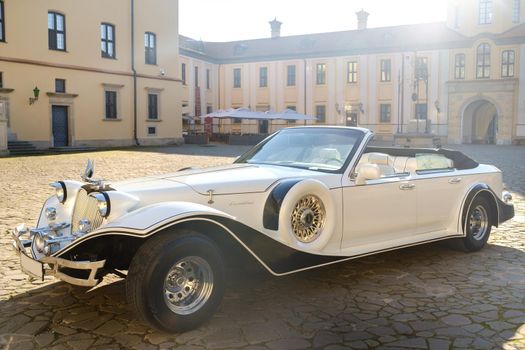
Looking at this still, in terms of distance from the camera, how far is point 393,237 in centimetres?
538

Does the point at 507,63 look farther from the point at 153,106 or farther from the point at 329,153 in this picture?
the point at 329,153

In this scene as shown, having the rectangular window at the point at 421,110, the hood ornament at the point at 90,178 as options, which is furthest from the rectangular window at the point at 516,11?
the hood ornament at the point at 90,178

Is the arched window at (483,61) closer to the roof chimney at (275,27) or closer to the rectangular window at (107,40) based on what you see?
the roof chimney at (275,27)

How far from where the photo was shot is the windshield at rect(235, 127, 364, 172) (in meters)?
5.23

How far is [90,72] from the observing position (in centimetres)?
3008

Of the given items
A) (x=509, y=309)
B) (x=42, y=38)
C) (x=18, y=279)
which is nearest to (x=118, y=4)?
(x=42, y=38)

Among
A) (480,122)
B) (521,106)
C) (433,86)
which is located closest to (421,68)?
(433,86)

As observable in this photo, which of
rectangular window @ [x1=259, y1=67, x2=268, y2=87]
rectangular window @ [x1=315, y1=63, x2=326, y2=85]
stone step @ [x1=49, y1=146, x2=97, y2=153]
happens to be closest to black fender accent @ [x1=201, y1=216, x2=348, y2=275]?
stone step @ [x1=49, y1=146, x2=97, y2=153]

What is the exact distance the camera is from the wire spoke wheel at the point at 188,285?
3.77 metres

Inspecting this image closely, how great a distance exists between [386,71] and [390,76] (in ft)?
2.07

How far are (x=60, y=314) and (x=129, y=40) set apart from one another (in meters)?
30.5

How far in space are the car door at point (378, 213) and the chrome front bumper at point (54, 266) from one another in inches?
89.0

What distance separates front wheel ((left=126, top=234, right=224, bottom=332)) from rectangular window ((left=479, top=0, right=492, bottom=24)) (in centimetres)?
4485

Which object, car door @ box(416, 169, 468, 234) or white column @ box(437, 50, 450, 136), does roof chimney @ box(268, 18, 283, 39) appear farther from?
car door @ box(416, 169, 468, 234)
